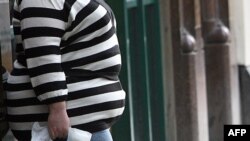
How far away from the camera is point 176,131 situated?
4234 millimetres

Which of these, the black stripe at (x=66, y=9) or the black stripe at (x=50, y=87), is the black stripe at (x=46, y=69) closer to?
the black stripe at (x=50, y=87)

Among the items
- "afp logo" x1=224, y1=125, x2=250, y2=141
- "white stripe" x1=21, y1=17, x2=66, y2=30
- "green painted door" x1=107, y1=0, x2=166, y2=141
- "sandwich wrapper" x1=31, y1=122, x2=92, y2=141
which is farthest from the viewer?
"green painted door" x1=107, y1=0, x2=166, y2=141

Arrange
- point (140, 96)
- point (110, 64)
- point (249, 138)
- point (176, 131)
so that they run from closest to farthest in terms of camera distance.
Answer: point (110, 64) < point (249, 138) < point (140, 96) < point (176, 131)

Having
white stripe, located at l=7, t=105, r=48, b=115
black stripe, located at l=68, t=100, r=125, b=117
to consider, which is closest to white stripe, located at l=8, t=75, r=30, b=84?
white stripe, located at l=7, t=105, r=48, b=115

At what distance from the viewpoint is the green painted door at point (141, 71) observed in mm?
3546

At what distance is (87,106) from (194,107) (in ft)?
6.17

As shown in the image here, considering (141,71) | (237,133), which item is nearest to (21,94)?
(237,133)

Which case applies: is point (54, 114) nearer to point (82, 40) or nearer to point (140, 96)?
point (82, 40)

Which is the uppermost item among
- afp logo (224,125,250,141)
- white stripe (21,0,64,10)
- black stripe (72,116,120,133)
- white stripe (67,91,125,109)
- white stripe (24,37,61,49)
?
white stripe (21,0,64,10)

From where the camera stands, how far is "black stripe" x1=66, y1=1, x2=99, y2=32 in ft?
7.63

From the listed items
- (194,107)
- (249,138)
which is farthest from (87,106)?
(194,107)

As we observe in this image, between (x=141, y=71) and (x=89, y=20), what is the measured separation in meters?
1.56

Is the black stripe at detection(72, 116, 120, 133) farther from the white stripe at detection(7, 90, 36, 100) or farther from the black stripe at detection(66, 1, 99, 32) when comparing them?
the black stripe at detection(66, 1, 99, 32)

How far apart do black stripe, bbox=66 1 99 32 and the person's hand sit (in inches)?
11.6
